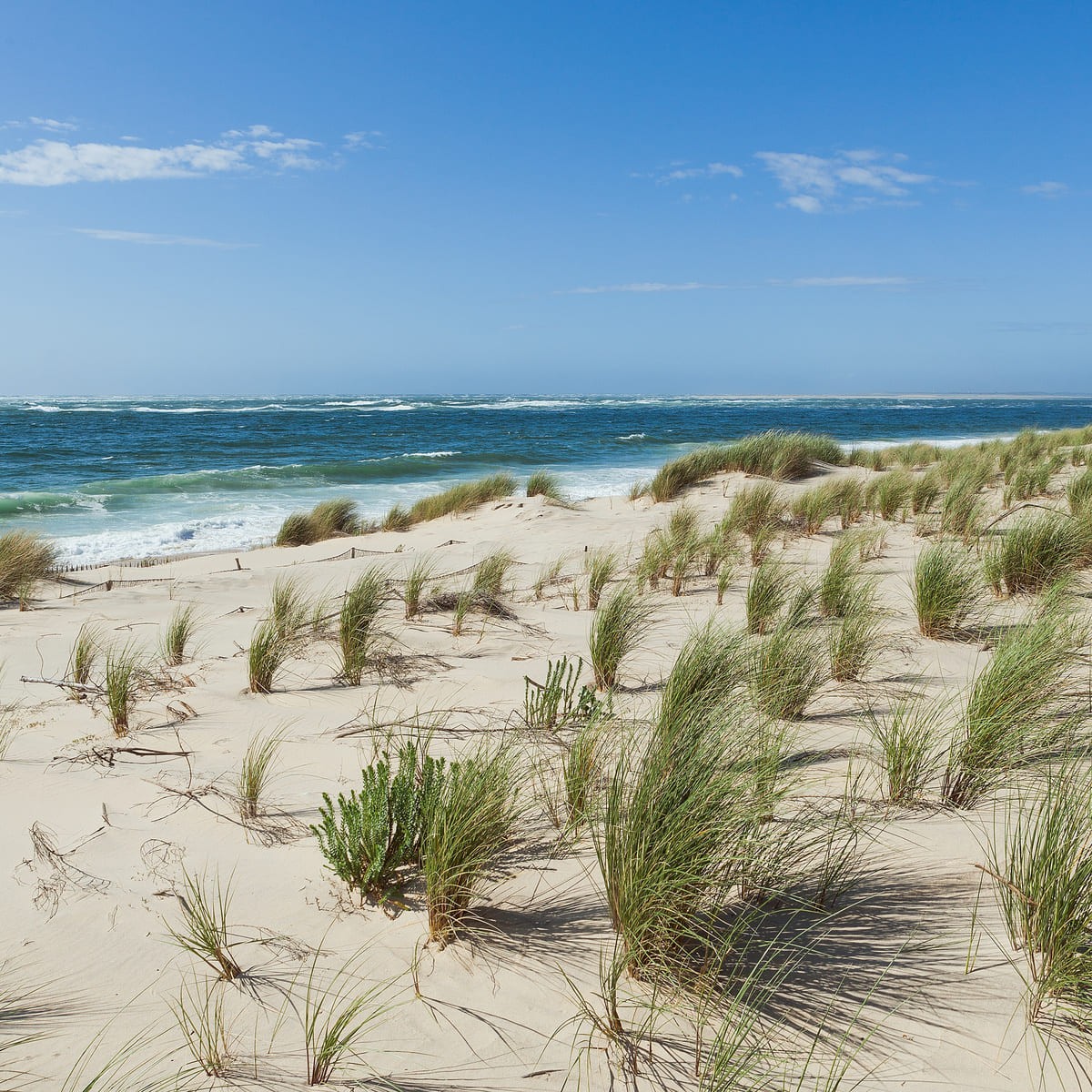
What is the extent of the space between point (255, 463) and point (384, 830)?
22.6 m

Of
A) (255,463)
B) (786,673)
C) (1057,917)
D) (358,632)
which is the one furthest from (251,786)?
(255,463)

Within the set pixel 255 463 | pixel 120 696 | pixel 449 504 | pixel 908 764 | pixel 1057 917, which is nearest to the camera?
pixel 1057 917

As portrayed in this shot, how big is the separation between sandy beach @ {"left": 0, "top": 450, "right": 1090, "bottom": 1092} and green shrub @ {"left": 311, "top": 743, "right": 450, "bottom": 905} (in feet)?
0.24

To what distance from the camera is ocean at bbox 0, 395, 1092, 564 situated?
12961 millimetres

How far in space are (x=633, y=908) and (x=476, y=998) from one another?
1.52 ft

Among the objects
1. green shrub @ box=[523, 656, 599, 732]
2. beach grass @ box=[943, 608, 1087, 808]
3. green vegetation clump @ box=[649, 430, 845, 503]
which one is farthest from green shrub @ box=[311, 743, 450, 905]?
green vegetation clump @ box=[649, 430, 845, 503]

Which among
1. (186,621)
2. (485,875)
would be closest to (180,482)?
(186,621)

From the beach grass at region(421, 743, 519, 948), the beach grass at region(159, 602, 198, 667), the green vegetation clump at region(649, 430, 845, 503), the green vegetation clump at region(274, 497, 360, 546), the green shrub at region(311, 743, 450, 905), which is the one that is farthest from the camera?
the green vegetation clump at region(649, 430, 845, 503)

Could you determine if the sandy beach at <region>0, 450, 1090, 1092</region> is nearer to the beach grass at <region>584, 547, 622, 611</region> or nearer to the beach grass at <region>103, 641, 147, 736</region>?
the beach grass at <region>103, 641, 147, 736</region>

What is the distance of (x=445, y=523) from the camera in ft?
41.6

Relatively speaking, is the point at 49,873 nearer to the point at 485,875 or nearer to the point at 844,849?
the point at 485,875

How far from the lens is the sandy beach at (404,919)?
1.73 metres

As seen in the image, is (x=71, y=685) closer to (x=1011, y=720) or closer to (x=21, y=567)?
(x=21, y=567)

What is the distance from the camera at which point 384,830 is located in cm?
234
